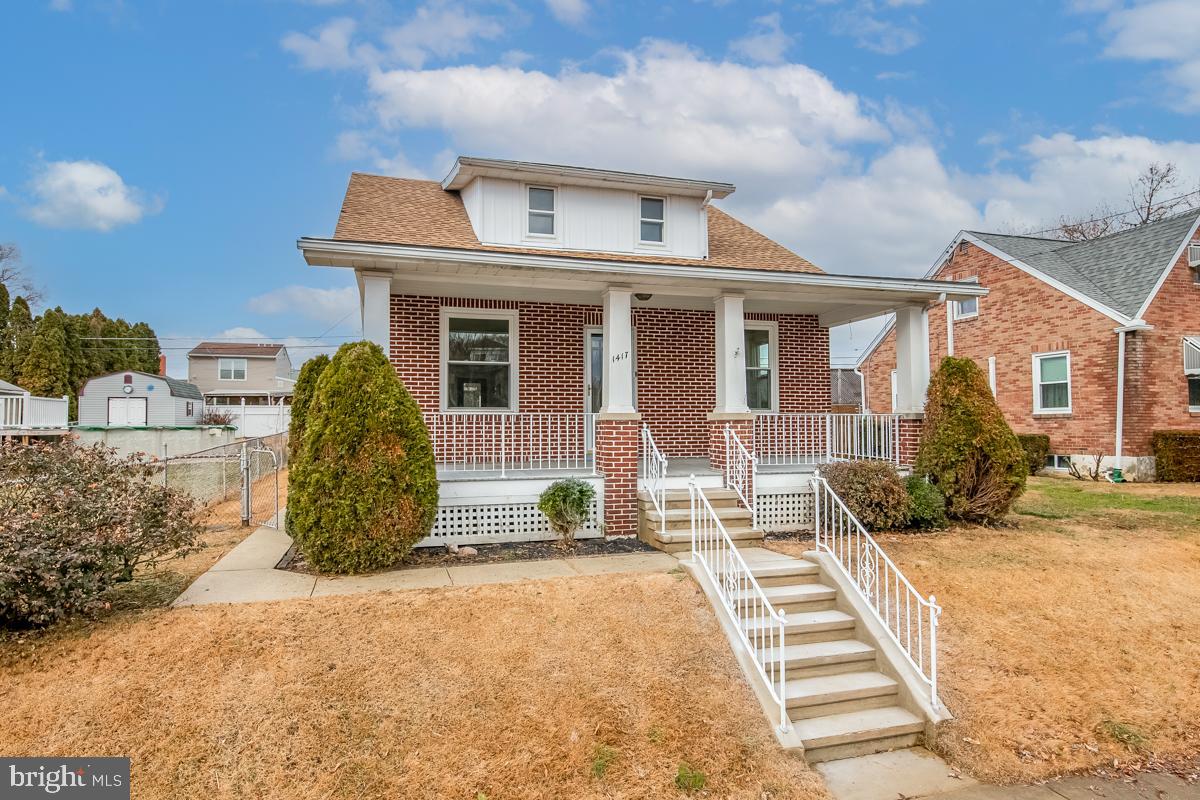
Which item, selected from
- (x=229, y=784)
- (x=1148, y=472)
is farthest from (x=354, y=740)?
(x=1148, y=472)

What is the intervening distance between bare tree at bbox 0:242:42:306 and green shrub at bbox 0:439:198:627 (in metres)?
45.2

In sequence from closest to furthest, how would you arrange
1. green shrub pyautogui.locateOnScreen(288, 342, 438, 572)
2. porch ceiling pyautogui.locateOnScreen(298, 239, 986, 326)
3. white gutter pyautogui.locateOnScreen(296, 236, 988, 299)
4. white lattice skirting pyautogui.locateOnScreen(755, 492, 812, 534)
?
green shrub pyautogui.locateOnScreen(288, 342, 438, 572) → white gutter pyautogui.locateOnScreen(296, 236, 988, 299) → porch ceiling pyautogui.locateOnScreen(298, 239, 986, 326) → white lattice skirting pyautogui.locateOnScreen(755, 492, 812, 534)

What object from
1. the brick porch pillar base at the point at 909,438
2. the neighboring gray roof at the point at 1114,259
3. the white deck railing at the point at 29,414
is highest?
the neighboring gray roof at the point at 1114,259

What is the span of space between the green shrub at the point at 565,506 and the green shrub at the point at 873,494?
11.6 ft

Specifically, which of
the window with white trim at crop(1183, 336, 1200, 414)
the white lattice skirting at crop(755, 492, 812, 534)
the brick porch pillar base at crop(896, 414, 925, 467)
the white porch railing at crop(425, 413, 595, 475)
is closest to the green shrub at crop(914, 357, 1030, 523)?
the brick porch pillar base at crop(896, 414, 925, 467)

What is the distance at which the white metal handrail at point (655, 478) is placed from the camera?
26.9 ft

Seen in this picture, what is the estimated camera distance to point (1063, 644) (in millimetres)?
5918

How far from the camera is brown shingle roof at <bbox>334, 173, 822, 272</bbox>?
411 inches

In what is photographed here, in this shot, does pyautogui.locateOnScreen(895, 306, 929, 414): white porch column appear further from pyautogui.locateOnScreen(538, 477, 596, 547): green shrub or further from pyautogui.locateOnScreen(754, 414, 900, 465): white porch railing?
pyautogui.locateOnScreen(538, 477, 596, 547): green shrub

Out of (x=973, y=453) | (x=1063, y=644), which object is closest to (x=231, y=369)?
(x=973, y=453)

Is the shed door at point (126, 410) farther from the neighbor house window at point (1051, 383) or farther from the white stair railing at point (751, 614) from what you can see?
the neighbor house window at point (1051, 383)

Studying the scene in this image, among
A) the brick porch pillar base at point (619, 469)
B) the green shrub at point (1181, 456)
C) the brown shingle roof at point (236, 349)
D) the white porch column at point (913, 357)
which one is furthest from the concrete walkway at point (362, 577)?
the brown shingle roof at point (236, 349)

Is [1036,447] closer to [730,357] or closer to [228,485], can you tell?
[730,357]

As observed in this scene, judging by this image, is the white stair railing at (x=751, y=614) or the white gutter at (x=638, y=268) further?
the white gutter at (x=638, y=268)
